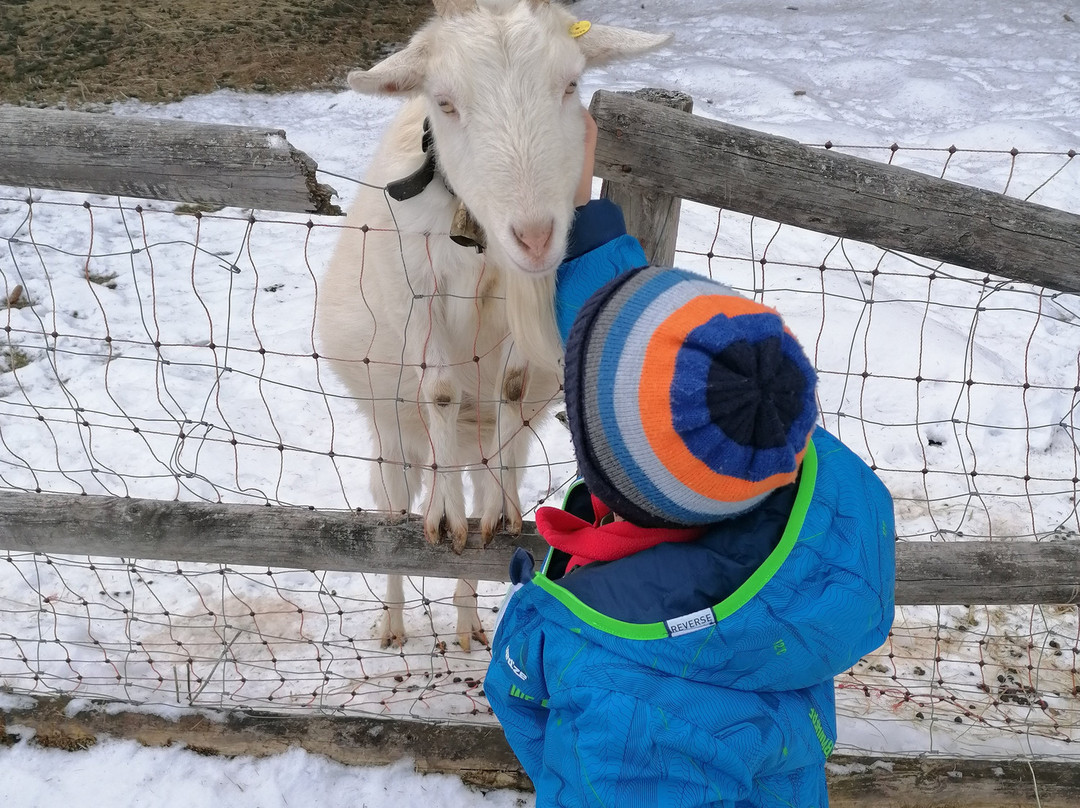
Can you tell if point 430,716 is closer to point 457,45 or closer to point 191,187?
point 191,187

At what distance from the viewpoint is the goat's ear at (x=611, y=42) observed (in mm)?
2199

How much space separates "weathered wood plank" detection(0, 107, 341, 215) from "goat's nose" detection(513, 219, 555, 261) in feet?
1.33

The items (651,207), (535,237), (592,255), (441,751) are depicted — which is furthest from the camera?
(441,751)

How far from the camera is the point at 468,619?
11.2 ft

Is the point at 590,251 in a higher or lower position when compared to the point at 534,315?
higher

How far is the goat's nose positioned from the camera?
1798 millimetres

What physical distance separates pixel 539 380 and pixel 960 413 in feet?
9.24

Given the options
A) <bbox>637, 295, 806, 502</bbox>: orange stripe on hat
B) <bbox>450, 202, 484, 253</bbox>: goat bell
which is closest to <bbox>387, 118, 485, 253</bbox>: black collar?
<bbox>450, 202, 484, 253</bbox>: goat bell

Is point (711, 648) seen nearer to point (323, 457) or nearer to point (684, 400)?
point (684, 400)

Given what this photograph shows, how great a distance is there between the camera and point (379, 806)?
268cm

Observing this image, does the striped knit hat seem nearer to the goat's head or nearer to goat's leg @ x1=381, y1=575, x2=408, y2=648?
the goat's head

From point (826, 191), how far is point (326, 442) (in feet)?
10.3

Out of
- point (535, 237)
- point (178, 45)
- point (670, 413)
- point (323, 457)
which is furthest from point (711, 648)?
point (178, 45)

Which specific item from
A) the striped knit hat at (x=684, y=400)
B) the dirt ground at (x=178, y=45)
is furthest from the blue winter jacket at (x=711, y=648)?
the dirt ground at (x=178, y=45)
